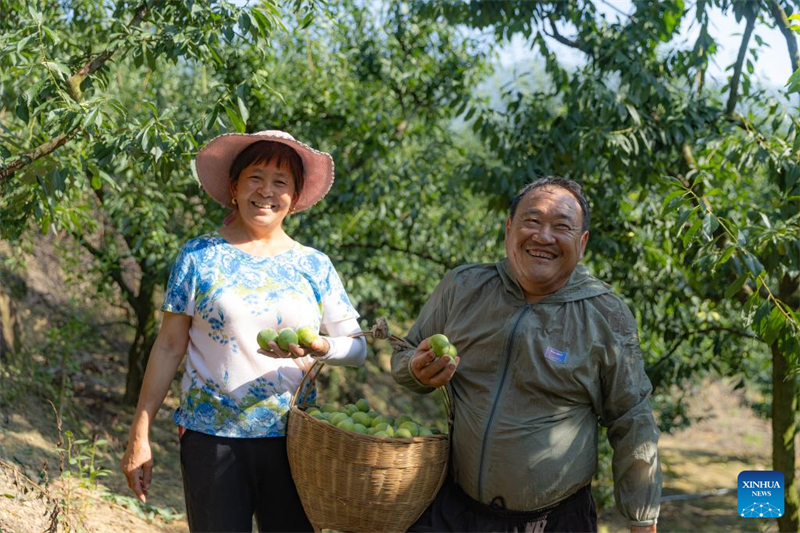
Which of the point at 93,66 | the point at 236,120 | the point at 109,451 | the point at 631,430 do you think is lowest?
the point at 109,451

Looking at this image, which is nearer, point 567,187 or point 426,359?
point 426,359

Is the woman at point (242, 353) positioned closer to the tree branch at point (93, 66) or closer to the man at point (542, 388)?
the man at point (542, 388)

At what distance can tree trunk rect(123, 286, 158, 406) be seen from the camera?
244 inches

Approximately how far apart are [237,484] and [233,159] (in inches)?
38.8

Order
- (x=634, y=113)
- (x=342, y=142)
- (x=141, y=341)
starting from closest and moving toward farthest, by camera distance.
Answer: (x=634, y=113) → (x=342, y=142) → (x=141, y=341)

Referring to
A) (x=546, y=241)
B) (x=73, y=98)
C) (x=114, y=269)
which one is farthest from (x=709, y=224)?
(x=114, y=269)

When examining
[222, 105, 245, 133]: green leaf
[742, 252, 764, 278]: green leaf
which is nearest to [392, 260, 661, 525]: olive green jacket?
[742, 252, 764, 278]: green leaf

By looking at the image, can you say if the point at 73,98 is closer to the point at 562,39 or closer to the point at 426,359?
the point at 426,359

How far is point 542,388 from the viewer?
2229 millimetres

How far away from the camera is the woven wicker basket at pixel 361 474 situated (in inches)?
83.8

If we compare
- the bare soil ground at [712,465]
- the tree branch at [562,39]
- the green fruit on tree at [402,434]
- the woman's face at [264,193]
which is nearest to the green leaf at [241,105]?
the woman's face at [264,193]

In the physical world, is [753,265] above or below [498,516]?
above

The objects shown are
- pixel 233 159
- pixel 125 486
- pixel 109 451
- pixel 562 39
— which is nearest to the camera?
pixel 233 159

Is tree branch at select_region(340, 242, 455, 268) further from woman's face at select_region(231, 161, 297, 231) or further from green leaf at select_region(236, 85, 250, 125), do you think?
woman's face at select_region(231, 161, 297, 231)
